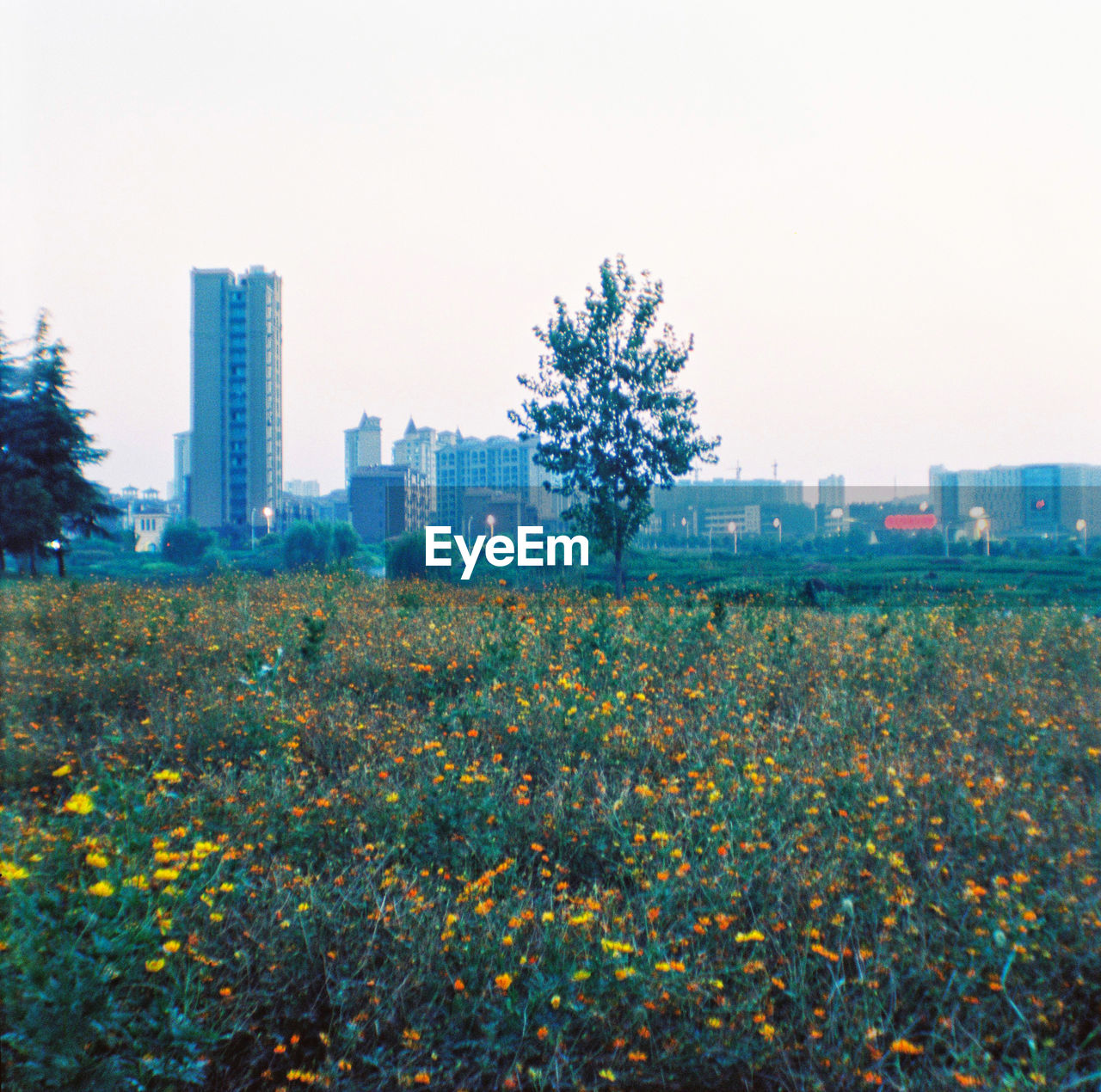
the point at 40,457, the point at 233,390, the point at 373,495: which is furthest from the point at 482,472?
the point at 233,390

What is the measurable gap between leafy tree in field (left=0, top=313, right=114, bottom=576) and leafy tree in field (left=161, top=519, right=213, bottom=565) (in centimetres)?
459

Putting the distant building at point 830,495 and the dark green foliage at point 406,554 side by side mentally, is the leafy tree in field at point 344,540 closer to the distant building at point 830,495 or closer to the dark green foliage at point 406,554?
the dark green foliage at point 406,554

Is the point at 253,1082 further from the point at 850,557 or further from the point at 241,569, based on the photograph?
the point at 850,557

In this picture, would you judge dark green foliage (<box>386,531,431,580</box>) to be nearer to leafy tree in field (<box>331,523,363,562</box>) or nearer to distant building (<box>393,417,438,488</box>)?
leafy tree in field (<box>331,523,363,562</box>)

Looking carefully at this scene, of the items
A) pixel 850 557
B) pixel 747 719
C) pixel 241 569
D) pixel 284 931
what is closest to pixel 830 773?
pixel 747 719

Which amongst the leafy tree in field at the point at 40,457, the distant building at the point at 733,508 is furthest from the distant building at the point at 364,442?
the leafy tree in field at the point at 40,457

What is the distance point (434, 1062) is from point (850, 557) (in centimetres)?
2355

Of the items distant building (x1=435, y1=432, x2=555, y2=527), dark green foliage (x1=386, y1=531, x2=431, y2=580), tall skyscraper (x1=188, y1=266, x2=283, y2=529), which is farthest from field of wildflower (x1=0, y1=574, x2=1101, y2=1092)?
tall skyscraper (x1=188, y1=266, x2=283, y2=529)

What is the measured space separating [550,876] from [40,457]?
15.3 meters

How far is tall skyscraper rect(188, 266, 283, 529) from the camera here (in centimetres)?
7994

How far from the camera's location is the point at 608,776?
3812 millimetres

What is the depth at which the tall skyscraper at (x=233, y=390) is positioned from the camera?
262ft

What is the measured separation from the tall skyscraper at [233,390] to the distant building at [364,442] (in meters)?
11.2

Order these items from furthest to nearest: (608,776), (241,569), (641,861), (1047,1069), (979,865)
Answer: (241,569) → (608,776) → (641,861) → (979,865) → (1047,1069)
